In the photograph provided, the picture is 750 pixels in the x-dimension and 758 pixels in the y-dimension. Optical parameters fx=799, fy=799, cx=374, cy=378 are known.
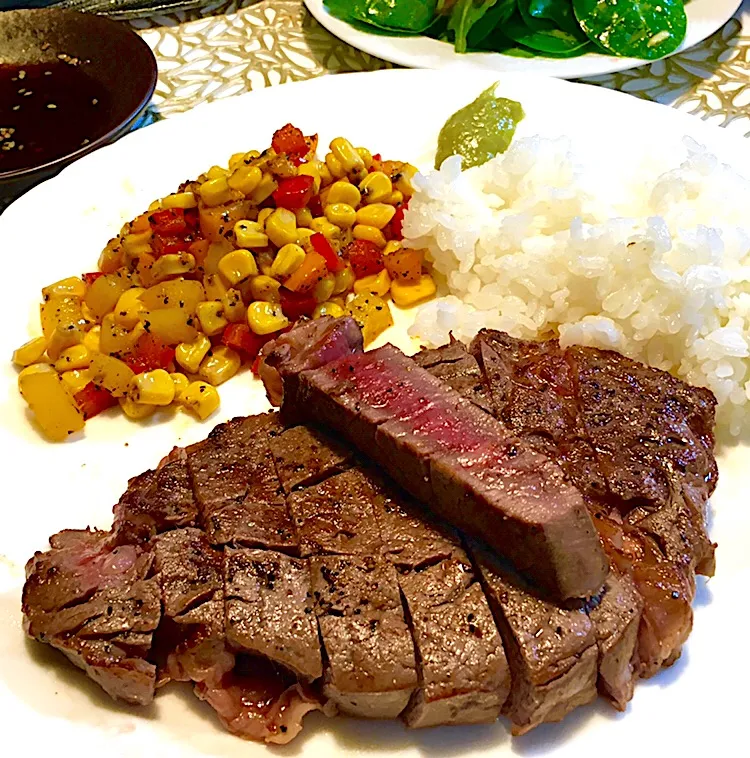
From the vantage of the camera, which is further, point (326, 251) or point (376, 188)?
point (376, 188)

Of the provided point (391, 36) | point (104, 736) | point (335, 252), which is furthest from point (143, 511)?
point (391, 36)

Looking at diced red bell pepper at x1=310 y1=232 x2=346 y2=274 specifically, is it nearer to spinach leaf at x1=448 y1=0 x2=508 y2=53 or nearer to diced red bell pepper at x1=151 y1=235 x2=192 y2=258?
diced red bell pepper at x1=151 y1=235 x2=192 y2=258

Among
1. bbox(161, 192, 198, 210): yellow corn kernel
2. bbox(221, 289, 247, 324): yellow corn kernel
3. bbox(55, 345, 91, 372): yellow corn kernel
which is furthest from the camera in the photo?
bbox(161, 192, 198, 210): yellow corn kernel

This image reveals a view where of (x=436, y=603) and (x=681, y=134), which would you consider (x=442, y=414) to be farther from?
(x=681, y=134)

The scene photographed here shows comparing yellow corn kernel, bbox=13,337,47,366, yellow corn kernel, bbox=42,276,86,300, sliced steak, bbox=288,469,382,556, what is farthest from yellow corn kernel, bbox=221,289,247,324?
sliced steak, bbox=288,469,382,556

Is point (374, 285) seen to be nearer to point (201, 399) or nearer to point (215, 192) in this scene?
point (215, 192)

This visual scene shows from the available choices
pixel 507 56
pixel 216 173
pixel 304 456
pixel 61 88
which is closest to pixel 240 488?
pixel 304 456

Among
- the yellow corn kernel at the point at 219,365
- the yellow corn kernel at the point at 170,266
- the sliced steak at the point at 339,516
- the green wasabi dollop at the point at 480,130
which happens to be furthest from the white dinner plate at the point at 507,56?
the sliced steak at the point at 339,516
